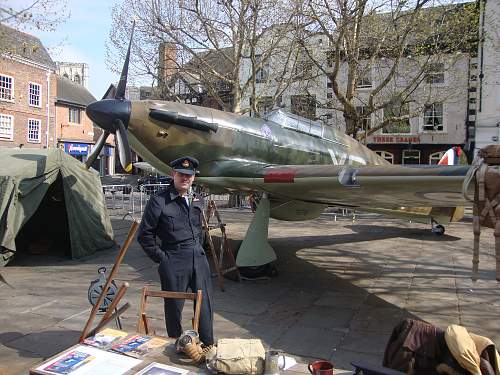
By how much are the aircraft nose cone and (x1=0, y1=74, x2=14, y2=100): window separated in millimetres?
26879

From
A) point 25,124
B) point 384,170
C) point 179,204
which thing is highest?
point 25,124

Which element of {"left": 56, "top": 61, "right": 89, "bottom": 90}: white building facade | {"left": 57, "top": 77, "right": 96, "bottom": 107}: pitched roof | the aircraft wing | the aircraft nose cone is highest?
{"left": 56, "top": 61, "right": 89, "bottom": 90}: white building facade

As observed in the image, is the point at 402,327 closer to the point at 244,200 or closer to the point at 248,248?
the point at 248,248

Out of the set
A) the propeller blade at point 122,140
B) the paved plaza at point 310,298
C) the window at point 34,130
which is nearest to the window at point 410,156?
Answer: the paved plaza at point 310,298

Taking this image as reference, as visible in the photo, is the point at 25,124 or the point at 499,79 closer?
the point at 499,79

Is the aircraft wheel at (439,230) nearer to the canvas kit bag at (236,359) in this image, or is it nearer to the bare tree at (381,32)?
the bare tree at (381,32)

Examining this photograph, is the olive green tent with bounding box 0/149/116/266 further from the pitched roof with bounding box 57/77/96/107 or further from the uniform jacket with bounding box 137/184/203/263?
the pitched roof with bounding box 57/77/96/107

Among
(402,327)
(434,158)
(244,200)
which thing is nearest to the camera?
(402,327)

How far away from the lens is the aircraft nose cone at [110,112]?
7184mm

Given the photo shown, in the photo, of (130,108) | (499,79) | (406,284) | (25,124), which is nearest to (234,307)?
(406,284)

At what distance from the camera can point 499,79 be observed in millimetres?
23266

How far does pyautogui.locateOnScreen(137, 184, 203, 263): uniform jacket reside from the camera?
3.77 meters

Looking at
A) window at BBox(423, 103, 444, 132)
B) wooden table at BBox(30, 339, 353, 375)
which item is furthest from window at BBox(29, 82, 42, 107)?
wooden table at BBox(30, 339, 353, 375)

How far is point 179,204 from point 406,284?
474 cm
